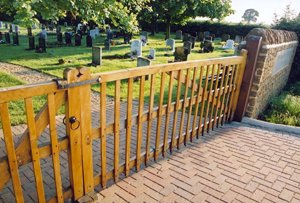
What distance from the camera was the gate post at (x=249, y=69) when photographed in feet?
18.9

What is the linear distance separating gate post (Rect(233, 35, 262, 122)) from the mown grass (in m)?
1.50

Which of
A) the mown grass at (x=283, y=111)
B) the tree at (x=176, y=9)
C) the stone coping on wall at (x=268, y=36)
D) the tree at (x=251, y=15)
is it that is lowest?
the mown grass at (x=283, y=111)

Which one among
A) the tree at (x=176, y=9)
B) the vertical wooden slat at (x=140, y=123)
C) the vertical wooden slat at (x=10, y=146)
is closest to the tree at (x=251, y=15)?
the tree at (x=176, y=9)

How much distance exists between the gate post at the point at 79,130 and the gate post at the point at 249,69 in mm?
4323

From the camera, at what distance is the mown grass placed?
22.7ft

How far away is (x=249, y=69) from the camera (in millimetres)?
5848

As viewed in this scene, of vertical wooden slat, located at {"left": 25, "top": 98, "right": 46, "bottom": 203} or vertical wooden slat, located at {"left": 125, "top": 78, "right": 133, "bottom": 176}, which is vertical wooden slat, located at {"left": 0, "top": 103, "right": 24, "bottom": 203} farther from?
vertical wooden slat, located at {"left": 125, "top": 78, "right": 133, "bottom": 176}

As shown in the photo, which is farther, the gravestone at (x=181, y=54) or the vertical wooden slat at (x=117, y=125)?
the gravestone at (x=181, y=54)

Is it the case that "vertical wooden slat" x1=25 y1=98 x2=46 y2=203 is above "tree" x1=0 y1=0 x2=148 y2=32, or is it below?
below

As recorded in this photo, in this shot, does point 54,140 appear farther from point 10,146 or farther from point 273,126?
point 273,126

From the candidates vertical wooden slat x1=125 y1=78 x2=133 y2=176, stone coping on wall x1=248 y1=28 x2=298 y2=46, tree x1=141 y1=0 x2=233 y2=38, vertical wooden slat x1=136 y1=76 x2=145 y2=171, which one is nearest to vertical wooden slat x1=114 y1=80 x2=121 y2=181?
vertical wooden slat x1=125 y1=78 x2=133 y2=176

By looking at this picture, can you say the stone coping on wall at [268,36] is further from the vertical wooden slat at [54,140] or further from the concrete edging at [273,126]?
the vertical wooden slat at [54,140]

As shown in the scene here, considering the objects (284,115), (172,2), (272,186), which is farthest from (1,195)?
(172,2)

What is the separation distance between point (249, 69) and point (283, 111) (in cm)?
283
